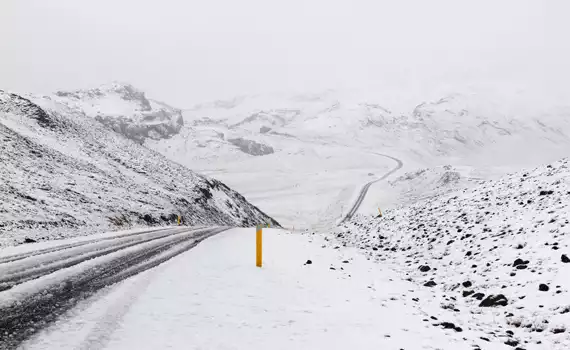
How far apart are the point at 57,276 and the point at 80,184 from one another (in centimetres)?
1961

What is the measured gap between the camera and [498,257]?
9.23 m

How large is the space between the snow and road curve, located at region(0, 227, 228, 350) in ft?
1.08

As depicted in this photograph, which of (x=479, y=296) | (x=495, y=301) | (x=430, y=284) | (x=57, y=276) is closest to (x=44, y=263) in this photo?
(x=57, y=276)

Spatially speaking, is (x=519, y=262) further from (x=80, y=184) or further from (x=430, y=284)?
(x=80, y=184)

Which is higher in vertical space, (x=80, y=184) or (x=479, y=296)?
(x=80, y=184)

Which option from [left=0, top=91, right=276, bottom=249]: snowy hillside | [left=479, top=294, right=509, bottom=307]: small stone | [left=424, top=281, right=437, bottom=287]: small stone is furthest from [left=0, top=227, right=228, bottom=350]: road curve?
[left=479, top=294, right=509, bottom=307]: small stone

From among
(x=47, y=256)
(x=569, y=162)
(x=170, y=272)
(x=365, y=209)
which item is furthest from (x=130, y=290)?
(x=365, y=209)

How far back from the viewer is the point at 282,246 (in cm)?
1453

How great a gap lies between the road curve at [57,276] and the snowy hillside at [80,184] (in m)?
3.97

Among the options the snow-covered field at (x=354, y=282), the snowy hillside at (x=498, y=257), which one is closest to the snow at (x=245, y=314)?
the snow-covered field at (x=354, y=282)

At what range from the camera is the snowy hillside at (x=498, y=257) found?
6051 millimetres

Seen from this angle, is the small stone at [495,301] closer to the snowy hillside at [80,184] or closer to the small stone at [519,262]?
the small stone at [519,262]

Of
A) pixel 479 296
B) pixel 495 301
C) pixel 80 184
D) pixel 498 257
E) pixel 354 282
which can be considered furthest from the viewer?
pixel 80 184

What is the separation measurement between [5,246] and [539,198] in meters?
18.5
